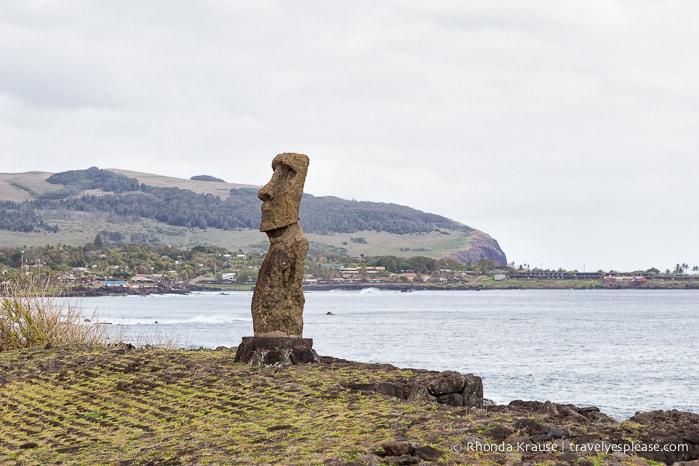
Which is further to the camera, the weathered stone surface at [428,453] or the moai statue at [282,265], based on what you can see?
the moai statue at [282,265]

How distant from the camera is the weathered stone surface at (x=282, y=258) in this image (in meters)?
16.9

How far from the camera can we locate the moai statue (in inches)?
666

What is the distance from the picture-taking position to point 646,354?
53.4 m

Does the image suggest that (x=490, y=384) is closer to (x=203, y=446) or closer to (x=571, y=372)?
(x=571, y=372)

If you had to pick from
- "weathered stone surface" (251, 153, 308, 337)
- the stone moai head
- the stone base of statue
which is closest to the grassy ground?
the stone base of statue

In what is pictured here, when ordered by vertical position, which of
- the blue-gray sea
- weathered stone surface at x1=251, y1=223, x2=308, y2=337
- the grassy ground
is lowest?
the blue-gray sea

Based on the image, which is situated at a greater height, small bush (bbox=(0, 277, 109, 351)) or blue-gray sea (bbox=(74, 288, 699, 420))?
small bush (bbox=(0, 277, 109, 351))

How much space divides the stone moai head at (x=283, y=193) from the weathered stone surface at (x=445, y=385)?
4966 mm

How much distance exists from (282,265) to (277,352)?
5.44ft

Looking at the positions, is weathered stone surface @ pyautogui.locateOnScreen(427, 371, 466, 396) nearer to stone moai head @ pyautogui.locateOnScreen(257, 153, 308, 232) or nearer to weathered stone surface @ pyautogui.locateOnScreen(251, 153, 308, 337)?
weathered stone surface @ pyautogui.locateOnScreen(251, 153, 308, 337)

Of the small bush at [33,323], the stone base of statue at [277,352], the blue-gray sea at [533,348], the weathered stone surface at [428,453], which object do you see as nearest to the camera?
the weathered stone surface at [428,453]

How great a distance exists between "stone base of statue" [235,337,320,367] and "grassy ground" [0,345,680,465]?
1.16 ft

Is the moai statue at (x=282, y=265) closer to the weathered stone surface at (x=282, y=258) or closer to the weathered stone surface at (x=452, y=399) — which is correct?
the weathered stone surface at (x=282, y=258)

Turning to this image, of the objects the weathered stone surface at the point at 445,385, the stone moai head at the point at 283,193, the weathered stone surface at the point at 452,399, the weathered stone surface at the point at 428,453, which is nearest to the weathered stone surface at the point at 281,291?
the stone moai head at the point at 283,193
